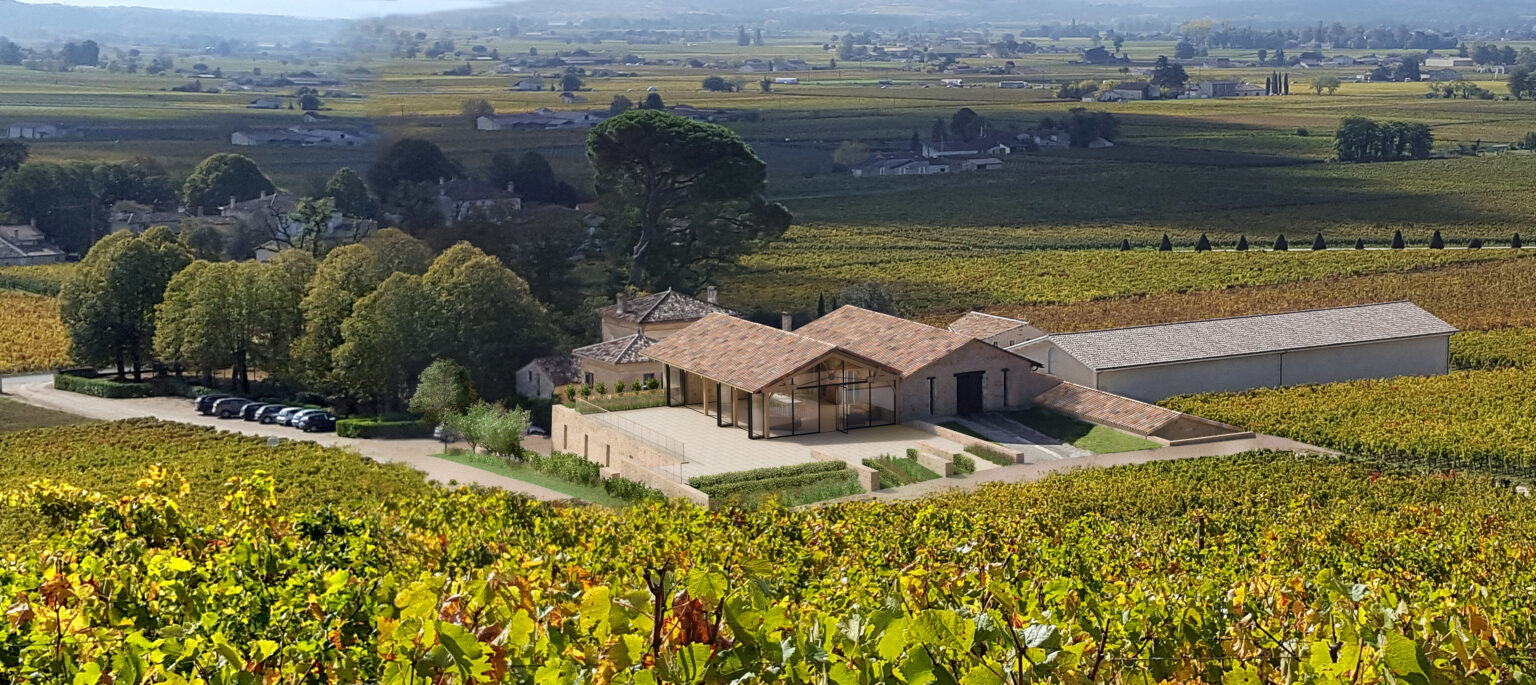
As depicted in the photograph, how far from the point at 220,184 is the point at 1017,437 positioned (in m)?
56.6

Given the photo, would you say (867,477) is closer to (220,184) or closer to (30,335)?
(30,335)

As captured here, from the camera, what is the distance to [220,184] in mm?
76688

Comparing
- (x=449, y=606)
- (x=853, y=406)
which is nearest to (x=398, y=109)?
(x=853, y=406)

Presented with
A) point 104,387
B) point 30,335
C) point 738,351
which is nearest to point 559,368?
point 738,351

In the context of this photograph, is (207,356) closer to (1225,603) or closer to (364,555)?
(364,555)

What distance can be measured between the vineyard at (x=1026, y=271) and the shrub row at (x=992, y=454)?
68.3ft

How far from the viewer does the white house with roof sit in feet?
105

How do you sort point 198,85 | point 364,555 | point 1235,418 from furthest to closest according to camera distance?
1. point 198,85
2. point 1235,418
3. point 364,555

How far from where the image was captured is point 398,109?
7456cm

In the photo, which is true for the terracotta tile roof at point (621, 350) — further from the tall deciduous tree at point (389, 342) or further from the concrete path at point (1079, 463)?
the concrete path at point (1079, 463)

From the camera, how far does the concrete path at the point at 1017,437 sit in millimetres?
28094

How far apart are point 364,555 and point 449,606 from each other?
379 cm

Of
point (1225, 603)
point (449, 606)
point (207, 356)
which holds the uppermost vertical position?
point (449, 606)

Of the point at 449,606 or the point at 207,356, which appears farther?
the point at 207,356
